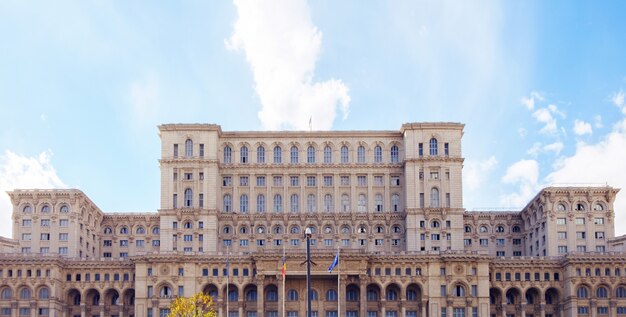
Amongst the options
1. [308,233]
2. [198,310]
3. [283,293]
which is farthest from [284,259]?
[308,233]

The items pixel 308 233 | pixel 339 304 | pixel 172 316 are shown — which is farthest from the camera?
pixel 339 304

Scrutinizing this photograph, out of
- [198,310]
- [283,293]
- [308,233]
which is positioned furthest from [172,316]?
[308,233]

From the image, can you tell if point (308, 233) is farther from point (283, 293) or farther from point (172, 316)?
point (283, 293)

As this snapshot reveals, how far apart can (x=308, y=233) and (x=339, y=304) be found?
305 ft

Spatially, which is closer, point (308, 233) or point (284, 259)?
point (308, 233)

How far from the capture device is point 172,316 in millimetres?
169750

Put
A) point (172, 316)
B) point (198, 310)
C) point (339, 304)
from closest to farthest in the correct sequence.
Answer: point (172, 316)
point (198, 310)
point (339, 304)

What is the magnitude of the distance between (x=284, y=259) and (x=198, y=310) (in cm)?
2328

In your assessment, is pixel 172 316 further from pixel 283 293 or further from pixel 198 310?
pixel 283 293

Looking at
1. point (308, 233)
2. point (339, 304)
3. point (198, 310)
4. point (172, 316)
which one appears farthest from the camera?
point (339, 304)

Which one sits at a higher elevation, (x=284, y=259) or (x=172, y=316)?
(x=284, y=259)

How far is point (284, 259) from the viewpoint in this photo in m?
197

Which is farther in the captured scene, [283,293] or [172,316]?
[283,293]

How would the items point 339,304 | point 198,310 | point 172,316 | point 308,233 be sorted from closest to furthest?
point 308,233, point 172,316, point 198,310, point 339,304
